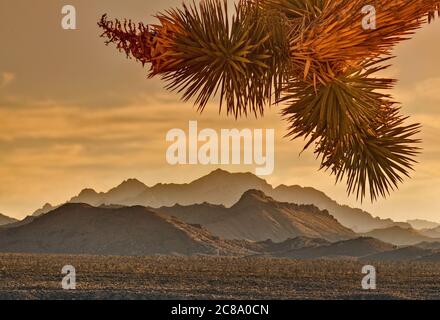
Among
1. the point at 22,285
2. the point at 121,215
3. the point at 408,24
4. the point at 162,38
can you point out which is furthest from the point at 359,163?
the point at 121,215

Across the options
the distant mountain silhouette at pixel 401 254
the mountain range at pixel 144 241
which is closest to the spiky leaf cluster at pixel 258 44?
the mountain range at pixel 144 241

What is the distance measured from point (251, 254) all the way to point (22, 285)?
108567 millimetres

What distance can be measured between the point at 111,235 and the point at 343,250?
2116 inches

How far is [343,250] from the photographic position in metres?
162

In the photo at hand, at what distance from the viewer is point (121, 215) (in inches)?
6836

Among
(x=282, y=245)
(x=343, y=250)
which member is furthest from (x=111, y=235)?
(x=343, y=250)

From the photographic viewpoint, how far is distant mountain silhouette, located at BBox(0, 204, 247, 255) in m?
155

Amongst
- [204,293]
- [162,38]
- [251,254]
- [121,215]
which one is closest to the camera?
[162,38]

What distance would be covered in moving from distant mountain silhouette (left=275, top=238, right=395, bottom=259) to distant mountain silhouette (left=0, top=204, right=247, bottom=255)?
13.9 metres

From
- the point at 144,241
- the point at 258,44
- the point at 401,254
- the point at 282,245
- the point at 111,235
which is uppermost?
the point at 258,44

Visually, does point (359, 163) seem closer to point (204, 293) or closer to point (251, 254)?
point (204, 293)

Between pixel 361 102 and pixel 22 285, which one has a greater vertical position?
pixel 361 102

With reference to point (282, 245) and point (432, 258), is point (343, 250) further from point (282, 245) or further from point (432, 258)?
point (432, 258)

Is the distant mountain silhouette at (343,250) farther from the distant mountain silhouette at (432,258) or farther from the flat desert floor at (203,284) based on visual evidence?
the flat desert floor at (203,284)
